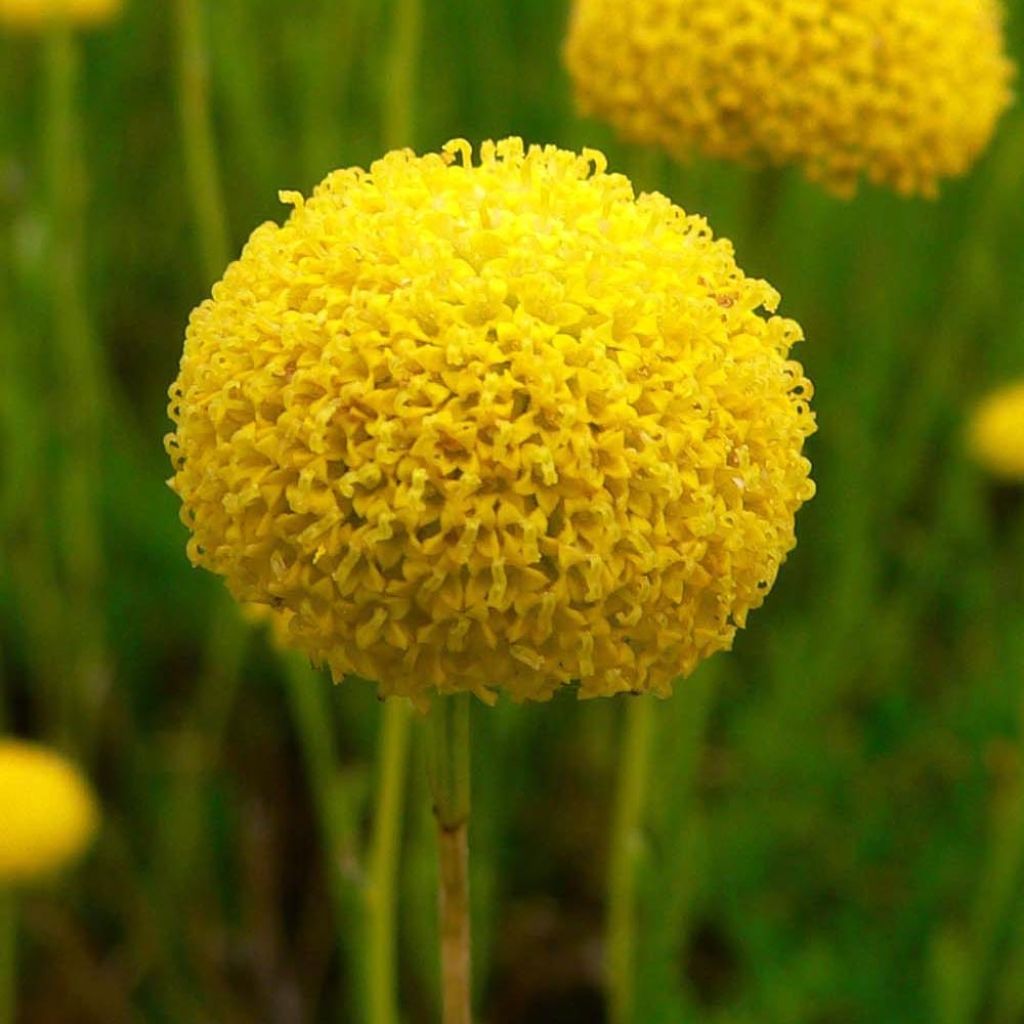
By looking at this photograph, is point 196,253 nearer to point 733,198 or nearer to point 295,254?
point 733,198

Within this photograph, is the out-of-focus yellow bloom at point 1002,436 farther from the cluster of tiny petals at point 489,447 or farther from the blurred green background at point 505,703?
the cluster of tiny petals at point 489,447

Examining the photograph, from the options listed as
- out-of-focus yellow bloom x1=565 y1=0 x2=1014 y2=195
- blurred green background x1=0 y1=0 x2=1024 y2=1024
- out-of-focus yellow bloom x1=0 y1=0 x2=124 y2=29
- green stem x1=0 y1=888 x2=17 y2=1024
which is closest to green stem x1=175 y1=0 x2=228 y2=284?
blurred green background x1=0 y1=0 x2=1024 y2=1024

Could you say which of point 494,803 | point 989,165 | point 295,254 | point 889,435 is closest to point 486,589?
point 295,254

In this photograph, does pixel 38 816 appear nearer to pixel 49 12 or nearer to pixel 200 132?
pixel 200 132

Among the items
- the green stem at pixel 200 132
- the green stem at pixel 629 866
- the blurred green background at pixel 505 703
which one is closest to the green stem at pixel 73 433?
the blurred green background at pixel 505 703

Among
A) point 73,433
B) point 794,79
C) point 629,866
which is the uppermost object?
point 794,79

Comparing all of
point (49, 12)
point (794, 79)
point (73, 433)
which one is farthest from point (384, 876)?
point (49, 12)
